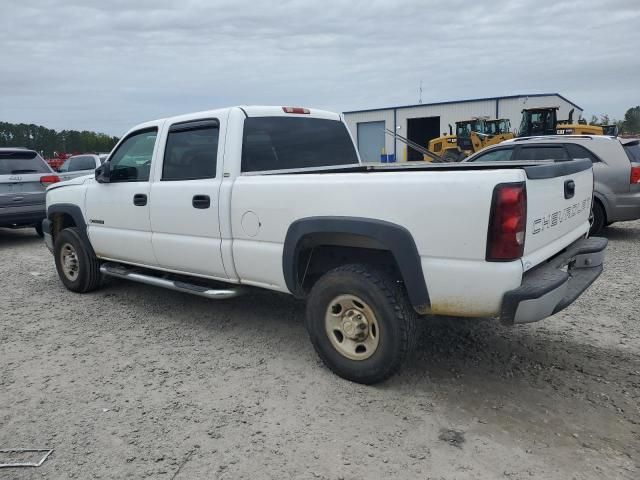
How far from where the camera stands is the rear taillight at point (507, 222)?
278 centimetres

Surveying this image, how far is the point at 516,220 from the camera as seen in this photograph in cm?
280

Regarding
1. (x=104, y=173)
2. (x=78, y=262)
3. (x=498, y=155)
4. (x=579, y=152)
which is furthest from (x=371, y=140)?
(x=104, y=173)

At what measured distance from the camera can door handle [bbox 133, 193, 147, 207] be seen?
479 cm

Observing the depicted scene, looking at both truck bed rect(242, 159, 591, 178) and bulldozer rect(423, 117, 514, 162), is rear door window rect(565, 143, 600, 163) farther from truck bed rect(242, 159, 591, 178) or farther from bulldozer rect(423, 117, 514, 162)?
bulldozer rect(423, 117, 514, 162)

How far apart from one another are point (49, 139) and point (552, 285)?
57.4m

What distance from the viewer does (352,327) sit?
347cm

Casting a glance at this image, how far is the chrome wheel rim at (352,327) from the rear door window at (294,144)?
1407 millimetres

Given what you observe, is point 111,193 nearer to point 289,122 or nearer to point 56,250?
point 56,250

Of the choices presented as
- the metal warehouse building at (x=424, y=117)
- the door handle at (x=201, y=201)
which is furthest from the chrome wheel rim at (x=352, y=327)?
the metal warehouse building at (x=424, y=117)

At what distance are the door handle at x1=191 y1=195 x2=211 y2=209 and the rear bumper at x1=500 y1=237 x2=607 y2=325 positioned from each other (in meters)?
2.41

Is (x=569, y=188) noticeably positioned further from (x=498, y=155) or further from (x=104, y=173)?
(x=498, y=155)

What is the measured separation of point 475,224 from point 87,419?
2.63 m

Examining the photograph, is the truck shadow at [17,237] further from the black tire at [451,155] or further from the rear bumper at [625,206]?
the black tire at [451,155]

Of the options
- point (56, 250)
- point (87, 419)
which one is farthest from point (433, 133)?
point (87, 419)
